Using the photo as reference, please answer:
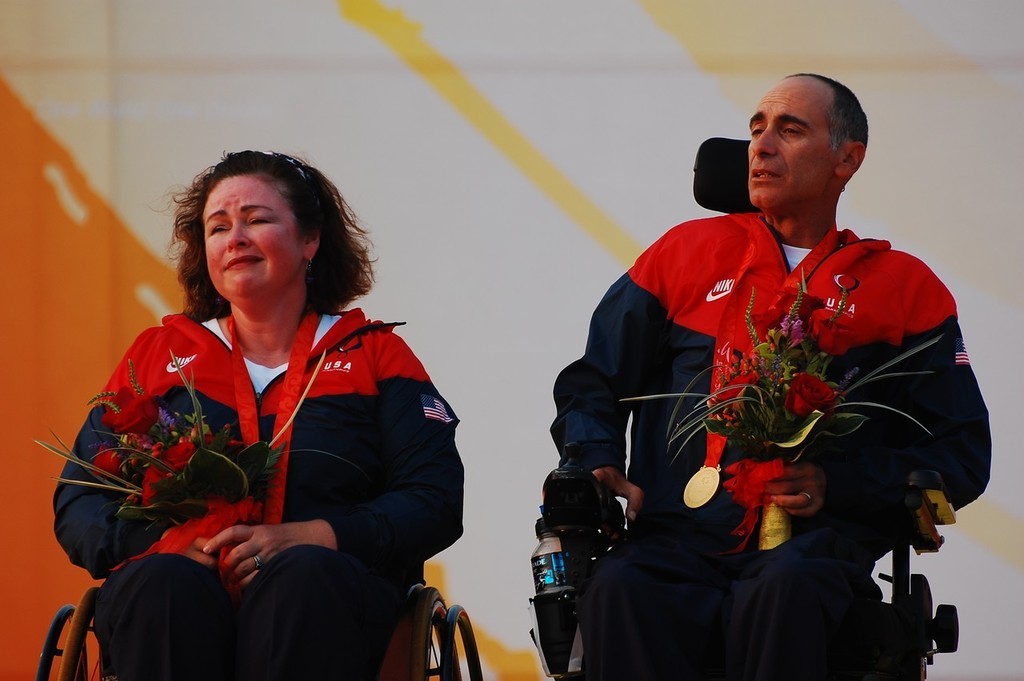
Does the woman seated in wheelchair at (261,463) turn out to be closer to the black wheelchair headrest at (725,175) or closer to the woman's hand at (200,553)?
the woman's hand at (200,553)

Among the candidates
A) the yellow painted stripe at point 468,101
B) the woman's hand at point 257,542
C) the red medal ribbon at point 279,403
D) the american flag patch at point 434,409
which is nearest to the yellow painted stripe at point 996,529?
the yellow painted stripe at point 468,101

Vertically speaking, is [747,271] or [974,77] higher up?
[974,77]

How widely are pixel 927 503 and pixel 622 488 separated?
1.89ft

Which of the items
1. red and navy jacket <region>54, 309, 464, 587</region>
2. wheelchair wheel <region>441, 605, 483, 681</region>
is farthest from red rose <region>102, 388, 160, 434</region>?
wheelchair wheel <region>441, 605, 483, 681</region>

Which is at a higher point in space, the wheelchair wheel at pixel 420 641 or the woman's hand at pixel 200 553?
the woman's hand at pixel 200 553

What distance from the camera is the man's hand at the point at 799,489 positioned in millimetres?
2844

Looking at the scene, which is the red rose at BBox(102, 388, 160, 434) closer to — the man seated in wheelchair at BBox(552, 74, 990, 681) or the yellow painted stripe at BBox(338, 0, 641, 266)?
the man seated in wheelchair at BBox(552, 74, 990, 681)

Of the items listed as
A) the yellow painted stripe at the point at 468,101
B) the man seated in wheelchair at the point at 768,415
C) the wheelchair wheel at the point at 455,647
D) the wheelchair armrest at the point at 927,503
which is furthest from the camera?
the yellow painted stripe at the point at 468,101

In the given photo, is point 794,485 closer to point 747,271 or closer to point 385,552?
point 747,271

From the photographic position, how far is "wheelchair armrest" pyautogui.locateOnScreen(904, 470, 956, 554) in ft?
9.07

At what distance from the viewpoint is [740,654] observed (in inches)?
103

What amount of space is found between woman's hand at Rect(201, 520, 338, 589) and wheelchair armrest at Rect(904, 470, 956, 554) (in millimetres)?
1043

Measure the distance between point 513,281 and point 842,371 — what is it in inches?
74.0

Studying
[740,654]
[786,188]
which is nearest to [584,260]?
[786,188]
